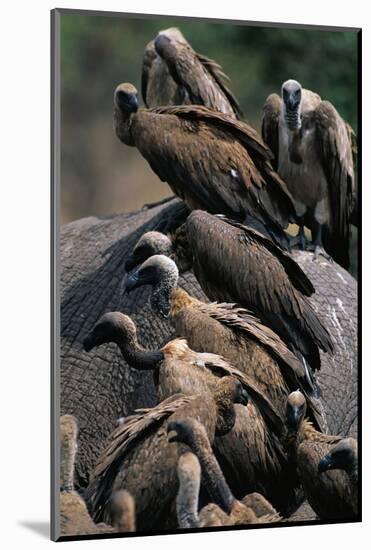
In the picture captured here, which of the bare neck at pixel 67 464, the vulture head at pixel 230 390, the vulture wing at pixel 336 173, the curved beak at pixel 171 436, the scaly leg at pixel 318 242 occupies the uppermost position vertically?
the vulture wing at pixel 336 173

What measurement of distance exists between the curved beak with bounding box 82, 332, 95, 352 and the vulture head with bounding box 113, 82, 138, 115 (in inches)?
51.4

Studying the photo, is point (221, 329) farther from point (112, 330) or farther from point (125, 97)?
Answer: point (125, 97)

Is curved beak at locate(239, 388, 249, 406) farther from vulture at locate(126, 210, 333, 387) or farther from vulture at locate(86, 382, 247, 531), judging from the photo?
vulture at locate(126, 210, 333, 387)

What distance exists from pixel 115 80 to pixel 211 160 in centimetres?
73

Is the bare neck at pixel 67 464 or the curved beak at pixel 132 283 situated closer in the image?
the bare neck at pixel 67 464

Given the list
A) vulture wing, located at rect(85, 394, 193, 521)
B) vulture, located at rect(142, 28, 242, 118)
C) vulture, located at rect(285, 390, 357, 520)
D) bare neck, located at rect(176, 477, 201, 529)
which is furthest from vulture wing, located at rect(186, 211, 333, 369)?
bare neck, located at rect(176, 477, 201, 529)

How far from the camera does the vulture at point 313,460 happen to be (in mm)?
7859

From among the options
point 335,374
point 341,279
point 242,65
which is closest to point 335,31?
point 242,65

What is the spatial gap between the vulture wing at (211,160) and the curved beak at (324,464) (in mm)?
1364

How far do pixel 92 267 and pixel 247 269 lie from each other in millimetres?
908

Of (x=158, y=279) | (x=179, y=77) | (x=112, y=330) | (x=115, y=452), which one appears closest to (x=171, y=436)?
(x=115, y=452)

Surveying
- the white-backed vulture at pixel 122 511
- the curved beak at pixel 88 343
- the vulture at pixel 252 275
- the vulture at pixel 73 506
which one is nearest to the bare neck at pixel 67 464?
the vulture at pixel 73 506

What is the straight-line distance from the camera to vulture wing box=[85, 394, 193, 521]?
7289 mm

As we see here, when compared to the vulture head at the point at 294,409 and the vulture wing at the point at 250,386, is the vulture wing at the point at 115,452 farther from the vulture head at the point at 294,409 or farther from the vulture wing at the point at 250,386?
the vulture head at the point at 294,409
